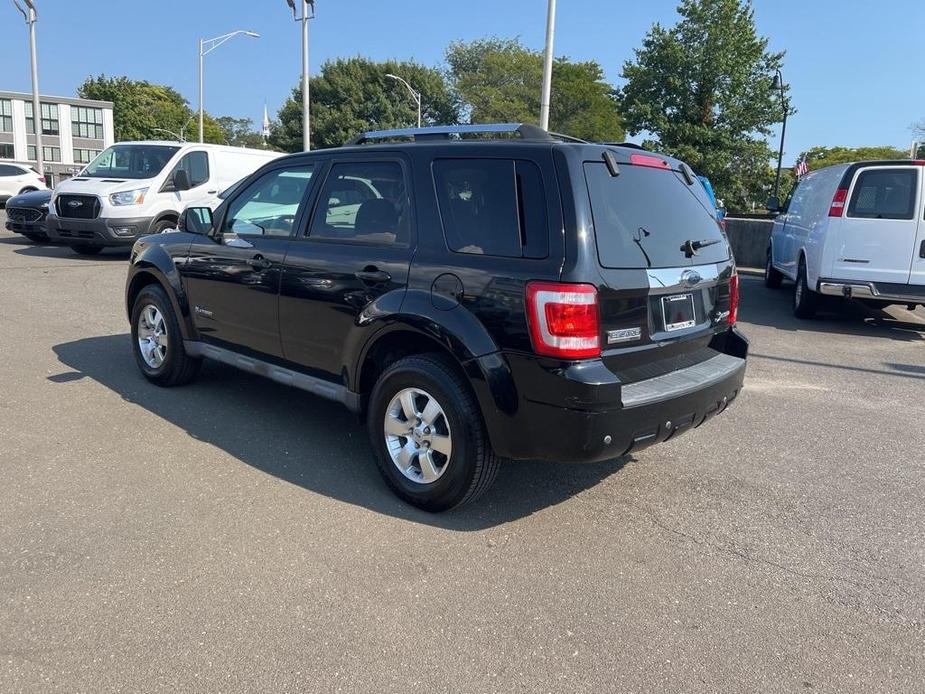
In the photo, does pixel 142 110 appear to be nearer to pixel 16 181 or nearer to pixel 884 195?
pixel 16 181

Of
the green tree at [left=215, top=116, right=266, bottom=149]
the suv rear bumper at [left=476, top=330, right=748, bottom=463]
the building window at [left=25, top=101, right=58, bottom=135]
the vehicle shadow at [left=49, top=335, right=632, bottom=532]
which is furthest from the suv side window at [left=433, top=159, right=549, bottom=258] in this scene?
the green tree at [left=215, top=116, right=266, bottom=149]

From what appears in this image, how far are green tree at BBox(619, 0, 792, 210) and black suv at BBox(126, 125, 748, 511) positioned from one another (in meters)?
38.0

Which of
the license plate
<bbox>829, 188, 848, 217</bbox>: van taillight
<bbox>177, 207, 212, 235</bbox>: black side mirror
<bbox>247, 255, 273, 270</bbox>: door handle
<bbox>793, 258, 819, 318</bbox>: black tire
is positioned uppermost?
<bbox>829, 188, 848, 217</bbox>: van taillight

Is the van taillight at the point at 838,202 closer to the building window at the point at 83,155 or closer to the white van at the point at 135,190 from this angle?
the white van at the point at 135,190

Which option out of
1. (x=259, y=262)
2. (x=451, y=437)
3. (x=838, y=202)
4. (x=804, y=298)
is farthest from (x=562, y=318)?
(x=804, y=298)

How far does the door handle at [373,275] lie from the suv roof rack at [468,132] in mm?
814

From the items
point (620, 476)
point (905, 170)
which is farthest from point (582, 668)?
point (905, 170)

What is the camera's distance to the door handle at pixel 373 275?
3.84 meters

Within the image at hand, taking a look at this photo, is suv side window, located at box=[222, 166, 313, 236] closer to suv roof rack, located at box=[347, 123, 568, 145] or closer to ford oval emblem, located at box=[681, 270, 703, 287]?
suv roof rack, located at box=[347, 123, 568, 145]

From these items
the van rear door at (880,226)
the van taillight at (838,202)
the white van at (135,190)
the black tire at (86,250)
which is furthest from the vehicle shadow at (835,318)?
the black tire at (86,250)

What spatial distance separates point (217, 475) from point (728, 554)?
8.74 ft

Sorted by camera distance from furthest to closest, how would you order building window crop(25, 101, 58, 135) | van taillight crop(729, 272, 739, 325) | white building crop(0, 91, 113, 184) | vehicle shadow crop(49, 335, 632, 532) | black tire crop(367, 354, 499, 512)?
building window crop(25, 101, 58, 135) → white building crop(0, 91, 113, 184) → van taillight crop(729, 272, 739, 325) → vehicle shadow crop(49, 335, 632, 532) → black tire crop(367, 354, 499, 512)

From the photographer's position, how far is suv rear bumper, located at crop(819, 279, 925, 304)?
339 inches

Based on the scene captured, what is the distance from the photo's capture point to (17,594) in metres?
2.92
